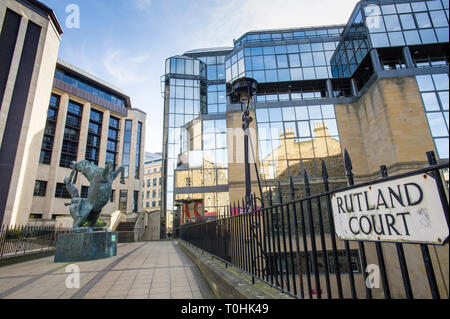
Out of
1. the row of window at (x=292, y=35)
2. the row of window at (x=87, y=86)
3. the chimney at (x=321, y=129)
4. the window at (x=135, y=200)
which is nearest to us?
the chimney at (x=321, y=129)

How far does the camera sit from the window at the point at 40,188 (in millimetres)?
31587

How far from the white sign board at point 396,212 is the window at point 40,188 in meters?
41.0

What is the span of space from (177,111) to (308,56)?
69.5 ft

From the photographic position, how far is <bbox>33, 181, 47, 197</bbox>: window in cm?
3159

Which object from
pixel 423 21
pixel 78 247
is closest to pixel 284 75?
pixel 423 21

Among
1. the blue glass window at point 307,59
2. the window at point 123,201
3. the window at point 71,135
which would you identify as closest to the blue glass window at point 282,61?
the blue glass window at point 307,59

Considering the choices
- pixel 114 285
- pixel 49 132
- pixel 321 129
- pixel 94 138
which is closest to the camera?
pixel 114 285

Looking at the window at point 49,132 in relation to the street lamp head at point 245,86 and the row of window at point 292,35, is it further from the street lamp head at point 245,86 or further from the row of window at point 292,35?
the street lamp head at point 245,86

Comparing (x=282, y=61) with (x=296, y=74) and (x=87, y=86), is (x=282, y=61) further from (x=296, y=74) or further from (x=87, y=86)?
(x=87, y=86)

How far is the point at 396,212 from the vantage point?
4.49 ft

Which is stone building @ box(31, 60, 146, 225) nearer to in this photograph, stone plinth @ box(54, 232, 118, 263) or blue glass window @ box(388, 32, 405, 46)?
stone plinth @ box(54, 232, 118, 263)

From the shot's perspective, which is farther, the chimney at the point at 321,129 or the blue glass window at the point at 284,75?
the blue glass window at the point at 284,75

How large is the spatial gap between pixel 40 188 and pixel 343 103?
135 feet

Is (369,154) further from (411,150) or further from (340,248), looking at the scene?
(340,248)
